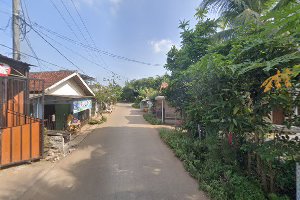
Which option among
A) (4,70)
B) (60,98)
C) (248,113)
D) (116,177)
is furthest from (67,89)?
(248,113)

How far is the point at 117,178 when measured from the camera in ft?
20.9

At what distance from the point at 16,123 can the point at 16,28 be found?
4.07 meters

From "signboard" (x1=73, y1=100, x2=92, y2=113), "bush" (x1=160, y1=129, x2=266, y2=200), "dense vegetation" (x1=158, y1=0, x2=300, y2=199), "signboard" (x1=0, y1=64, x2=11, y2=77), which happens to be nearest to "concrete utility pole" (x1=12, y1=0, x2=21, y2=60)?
"signboard" (x1=0, y1=64, x2=11, y2=77)

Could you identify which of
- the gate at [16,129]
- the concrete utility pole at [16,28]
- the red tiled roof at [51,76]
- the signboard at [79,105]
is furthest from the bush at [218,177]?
the red tiled roof at [51,76]

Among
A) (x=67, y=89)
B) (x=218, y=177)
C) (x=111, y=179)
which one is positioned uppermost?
(x=67, y=89)

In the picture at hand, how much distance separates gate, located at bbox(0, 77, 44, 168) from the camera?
22.4ft

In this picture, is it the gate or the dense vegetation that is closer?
the dense vegetation

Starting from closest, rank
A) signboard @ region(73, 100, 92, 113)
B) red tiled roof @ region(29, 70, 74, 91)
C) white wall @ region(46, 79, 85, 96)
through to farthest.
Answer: red tiled roof @ region(29, 70, 74, 91), white wall @ region(46, 79, 85, 96), signboard @ region(73, 100, 92, 113)

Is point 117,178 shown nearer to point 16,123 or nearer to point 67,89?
point 16,123

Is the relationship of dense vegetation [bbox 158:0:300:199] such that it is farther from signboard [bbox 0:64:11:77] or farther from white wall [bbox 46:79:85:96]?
white wall [bbox 46:79:85:96]

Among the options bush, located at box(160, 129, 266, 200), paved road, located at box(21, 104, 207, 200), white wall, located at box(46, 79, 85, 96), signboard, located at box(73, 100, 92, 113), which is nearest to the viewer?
bush, located at box(160, 129, 266, 200)

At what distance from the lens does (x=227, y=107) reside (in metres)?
4.62

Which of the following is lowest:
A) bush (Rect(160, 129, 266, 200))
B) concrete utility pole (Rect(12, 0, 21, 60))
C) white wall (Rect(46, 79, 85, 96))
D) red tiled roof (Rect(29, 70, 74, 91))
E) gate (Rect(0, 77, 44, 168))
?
bush (Rect(160, 129, 266, 200))

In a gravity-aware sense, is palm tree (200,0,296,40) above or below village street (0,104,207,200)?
above
